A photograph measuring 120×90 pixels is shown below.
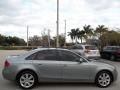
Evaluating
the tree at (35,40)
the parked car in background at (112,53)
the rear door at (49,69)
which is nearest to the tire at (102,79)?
the rear door at (49,69)

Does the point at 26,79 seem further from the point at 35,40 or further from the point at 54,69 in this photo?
the point at 35,40

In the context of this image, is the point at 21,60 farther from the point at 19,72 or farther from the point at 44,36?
the point at 44,36

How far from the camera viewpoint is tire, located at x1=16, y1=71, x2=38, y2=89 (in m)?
8.82

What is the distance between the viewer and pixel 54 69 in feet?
29.5

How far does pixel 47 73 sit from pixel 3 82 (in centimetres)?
219

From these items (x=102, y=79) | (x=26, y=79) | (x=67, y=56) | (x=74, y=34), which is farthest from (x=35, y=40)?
(x=26, y=79)

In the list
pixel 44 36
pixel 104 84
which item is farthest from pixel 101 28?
pixel 104 84

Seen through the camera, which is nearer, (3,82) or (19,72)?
(19,72)

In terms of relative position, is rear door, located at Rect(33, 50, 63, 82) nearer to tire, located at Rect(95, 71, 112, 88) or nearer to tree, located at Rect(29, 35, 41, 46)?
tire, located at Rect(95, 71, 112, 88)

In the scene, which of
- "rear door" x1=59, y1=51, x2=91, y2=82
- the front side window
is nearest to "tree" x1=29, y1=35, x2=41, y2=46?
the front side window

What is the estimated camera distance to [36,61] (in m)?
9.02

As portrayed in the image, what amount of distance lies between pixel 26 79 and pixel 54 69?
107 cm

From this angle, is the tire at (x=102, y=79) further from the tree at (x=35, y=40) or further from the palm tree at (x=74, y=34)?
the palm tree at (x=74, y=34)

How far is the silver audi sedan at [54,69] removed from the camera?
8844 mm
